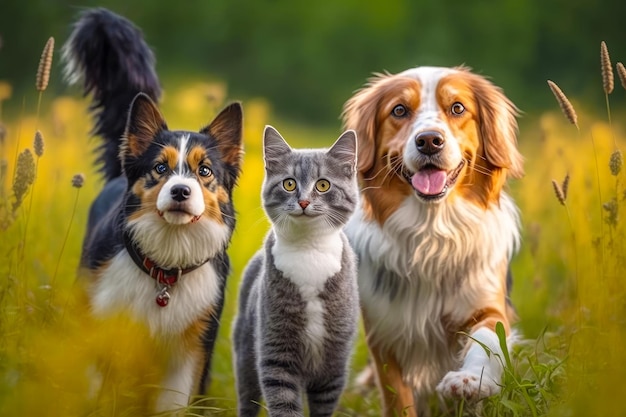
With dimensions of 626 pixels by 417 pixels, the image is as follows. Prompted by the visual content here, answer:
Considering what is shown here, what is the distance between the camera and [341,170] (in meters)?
3.36

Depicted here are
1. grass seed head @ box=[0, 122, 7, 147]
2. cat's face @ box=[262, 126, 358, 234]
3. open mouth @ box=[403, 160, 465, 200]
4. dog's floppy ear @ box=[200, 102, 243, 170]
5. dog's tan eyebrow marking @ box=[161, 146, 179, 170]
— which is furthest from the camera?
grass seed head @ box=[0, 122, 7, 147]

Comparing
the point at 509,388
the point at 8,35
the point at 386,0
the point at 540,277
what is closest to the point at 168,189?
the point at 509,388

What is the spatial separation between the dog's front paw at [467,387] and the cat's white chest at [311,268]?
0.57 m

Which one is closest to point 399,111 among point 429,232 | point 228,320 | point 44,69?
point 429,232

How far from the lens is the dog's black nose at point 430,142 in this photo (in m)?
3.64

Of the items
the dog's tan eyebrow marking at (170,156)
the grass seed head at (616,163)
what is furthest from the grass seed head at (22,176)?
the grass seed head at (616,163)

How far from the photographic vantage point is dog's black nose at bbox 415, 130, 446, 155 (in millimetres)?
3637

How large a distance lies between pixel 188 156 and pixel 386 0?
31.4 ft

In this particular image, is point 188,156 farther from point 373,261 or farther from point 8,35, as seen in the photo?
point 8,35

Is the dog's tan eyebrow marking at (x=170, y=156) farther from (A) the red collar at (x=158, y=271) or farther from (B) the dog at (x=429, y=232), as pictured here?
(B) the dog at (x=429, y=232)

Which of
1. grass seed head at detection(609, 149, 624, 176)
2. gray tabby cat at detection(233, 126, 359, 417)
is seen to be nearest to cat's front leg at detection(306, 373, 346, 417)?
gray tabby cat at detection(233, 126, 359, 417)

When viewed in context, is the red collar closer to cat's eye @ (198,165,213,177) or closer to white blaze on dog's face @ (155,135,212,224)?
white blaze on dog's face @ (155,135,212,224)

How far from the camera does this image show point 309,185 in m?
3.26

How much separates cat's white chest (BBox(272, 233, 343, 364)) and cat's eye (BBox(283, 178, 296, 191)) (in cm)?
21
